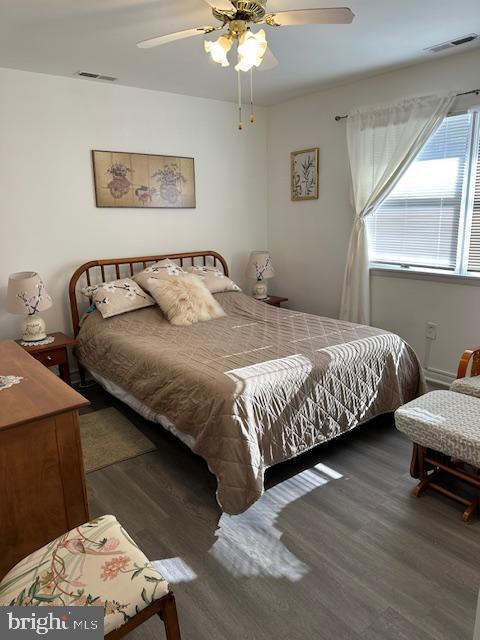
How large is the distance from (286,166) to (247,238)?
84 cm

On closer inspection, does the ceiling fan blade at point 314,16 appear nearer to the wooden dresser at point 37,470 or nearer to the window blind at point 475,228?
the window blind at point 475,228

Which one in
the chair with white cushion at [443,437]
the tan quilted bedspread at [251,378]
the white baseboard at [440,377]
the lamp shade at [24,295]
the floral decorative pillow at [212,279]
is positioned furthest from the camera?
the floral decorative pillow at [212,279]

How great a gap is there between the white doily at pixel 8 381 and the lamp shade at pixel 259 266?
2925 millimetres

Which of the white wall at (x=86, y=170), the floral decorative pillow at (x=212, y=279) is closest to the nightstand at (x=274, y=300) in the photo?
the floral decorative pillow at (x=212, y=279)

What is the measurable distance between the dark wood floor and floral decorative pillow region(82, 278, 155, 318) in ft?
4.05

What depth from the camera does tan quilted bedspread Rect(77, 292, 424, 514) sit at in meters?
2.08

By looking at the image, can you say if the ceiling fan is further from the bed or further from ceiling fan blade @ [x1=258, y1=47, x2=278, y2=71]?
the bed

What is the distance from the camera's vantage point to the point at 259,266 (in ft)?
14.6

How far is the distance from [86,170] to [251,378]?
8.13ft

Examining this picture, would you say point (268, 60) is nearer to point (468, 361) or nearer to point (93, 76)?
point (93, 76)

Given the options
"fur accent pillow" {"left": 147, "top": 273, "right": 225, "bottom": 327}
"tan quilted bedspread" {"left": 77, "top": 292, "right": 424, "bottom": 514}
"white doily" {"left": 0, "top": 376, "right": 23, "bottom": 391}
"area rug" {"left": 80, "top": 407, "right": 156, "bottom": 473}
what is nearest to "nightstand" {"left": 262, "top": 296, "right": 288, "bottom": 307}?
"fur accent pillow" {"left": 147, "top": 273, "right": 225, "bottom": 327}

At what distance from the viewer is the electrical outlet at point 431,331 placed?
3531 millimetres

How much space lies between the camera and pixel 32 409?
1523 mm

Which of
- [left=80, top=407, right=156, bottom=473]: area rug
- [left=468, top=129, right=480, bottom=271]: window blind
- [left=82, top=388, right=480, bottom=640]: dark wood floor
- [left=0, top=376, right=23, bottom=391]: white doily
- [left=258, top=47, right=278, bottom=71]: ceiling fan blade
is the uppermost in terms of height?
[left=258, top=47, right=278, bottom=71]: ceiling fan blade
